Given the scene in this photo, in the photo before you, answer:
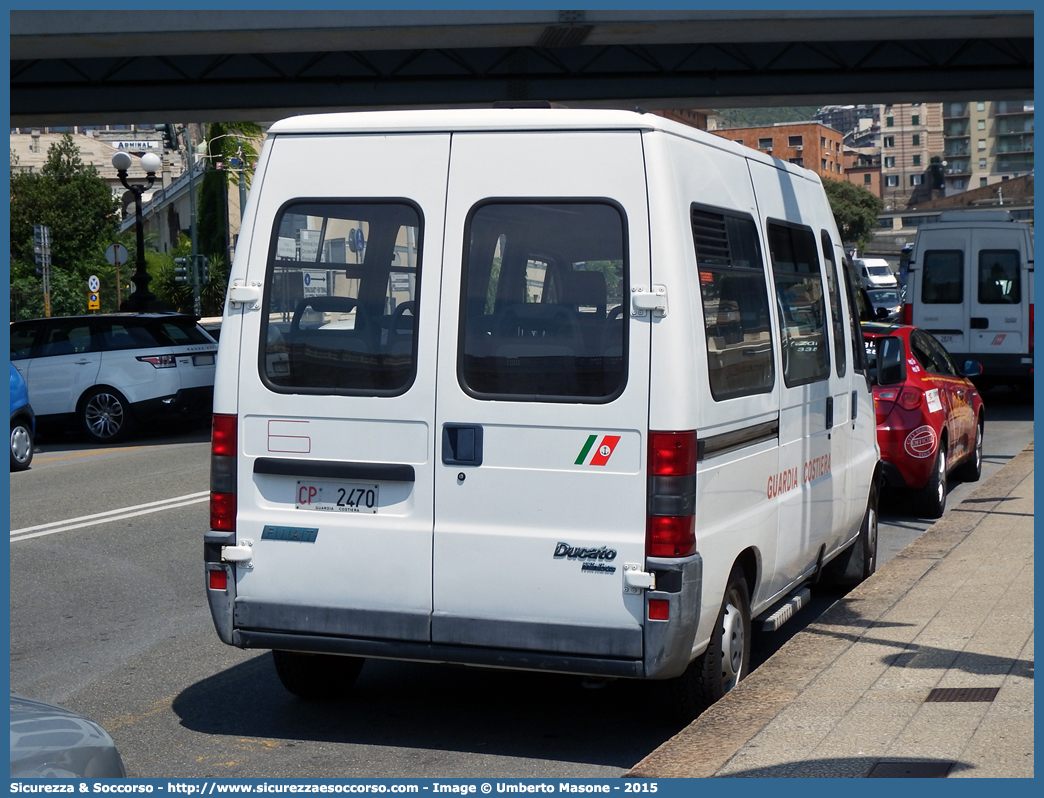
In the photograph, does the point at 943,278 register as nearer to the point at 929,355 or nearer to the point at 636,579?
the point at 929,355

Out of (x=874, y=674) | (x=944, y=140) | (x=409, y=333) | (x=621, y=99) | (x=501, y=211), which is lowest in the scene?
(x=874, y=674)

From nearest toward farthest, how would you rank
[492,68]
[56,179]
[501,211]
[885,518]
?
[501,211]
[885,518]
[492,68]
[56,179]

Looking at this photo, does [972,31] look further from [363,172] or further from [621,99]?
[363,172]

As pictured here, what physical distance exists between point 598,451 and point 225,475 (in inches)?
60.4

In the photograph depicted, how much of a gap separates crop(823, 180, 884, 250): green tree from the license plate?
10630cm

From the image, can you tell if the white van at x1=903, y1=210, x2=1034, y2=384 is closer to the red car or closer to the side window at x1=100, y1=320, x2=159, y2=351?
the red car

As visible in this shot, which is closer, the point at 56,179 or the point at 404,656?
the point at 404,656

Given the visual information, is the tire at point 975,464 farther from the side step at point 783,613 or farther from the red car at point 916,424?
the side step at point 783,613

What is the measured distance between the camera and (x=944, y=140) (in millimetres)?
189875

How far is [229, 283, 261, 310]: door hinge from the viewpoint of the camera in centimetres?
519

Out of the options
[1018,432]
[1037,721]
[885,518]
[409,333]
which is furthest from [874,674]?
[1018,432]

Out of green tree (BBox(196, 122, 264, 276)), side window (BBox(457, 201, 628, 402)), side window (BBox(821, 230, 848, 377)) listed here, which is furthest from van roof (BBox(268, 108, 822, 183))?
green tree (BBox(196, 122, 264, 276))

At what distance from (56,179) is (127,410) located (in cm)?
5060

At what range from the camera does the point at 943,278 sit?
67.4ft
